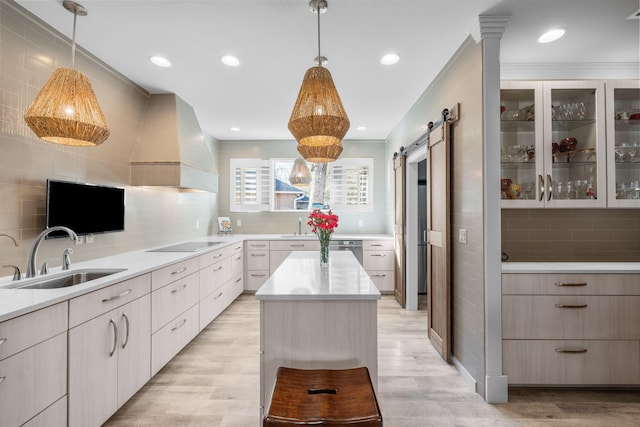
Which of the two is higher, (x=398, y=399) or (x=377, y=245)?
(x=377, y=245)

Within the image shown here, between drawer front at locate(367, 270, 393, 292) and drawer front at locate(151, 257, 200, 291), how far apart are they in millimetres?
2719

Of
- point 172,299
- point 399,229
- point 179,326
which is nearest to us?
point 172,299

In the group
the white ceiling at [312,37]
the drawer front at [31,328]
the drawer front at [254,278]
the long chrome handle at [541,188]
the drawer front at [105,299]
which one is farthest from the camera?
the drawer front at [254,278]

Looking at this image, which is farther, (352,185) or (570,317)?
(352,185)

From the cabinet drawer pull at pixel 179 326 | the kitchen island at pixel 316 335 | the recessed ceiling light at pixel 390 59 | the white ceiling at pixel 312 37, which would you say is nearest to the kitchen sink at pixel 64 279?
the cabinet drawer pull at pixel 179 326

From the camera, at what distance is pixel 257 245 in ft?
16.1

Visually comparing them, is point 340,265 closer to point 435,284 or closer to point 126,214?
point 435,284

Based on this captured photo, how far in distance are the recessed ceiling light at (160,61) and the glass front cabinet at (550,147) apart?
2793 mm

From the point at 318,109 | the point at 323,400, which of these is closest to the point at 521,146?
the point at 318,109

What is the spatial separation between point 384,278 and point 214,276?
2560mm

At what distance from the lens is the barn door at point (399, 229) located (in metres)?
4.25

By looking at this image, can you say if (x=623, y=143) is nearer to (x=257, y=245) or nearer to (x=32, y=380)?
(x=32, y=380)

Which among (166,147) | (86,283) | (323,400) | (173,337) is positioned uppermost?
(166,147)

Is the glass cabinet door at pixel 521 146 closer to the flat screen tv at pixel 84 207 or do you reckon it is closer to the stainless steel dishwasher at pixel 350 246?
the stainless steel dishwasher at pixel 350 246
